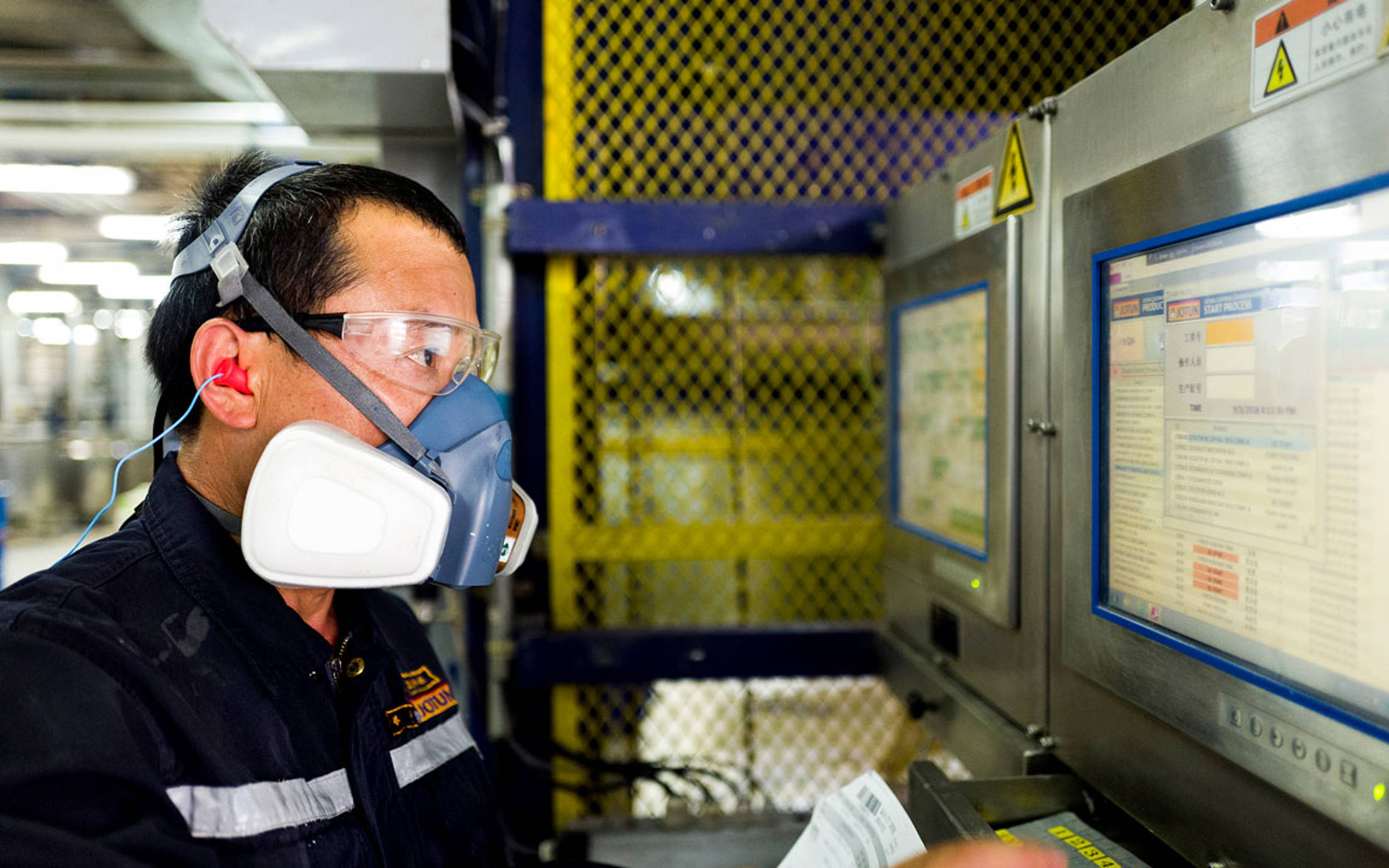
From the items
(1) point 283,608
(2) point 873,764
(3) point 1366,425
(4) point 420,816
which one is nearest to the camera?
(3) point 1366,425

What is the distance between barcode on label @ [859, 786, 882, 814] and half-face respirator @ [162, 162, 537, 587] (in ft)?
2.04

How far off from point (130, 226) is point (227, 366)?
1870mm

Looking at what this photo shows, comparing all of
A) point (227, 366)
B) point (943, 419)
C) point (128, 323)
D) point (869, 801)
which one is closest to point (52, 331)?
point (128, 323)

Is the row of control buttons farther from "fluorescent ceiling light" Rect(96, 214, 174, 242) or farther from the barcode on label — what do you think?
"fluorescent ceiling light" Rect(96, 214, 174, 242)

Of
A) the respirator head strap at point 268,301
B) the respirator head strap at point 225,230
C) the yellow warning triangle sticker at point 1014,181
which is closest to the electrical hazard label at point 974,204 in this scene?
the yellow warning triangle sticker at point 1014,181

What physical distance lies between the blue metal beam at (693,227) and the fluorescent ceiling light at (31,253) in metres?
A: 1.50

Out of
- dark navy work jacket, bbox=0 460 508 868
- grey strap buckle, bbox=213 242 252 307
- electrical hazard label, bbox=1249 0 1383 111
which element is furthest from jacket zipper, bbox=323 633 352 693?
electrical hazard label, bbox=1249 0 1383 111

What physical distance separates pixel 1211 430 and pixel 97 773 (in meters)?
1.28

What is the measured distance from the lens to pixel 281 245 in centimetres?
115

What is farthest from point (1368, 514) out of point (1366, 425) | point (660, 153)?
point (660, 153)

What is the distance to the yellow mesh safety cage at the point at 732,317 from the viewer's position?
2.23 meters

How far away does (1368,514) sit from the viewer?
2.56 ft

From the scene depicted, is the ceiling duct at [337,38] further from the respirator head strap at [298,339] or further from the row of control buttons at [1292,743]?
the row of control buttons at [1292,743]

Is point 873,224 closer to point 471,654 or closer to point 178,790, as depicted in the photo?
point 471,654
